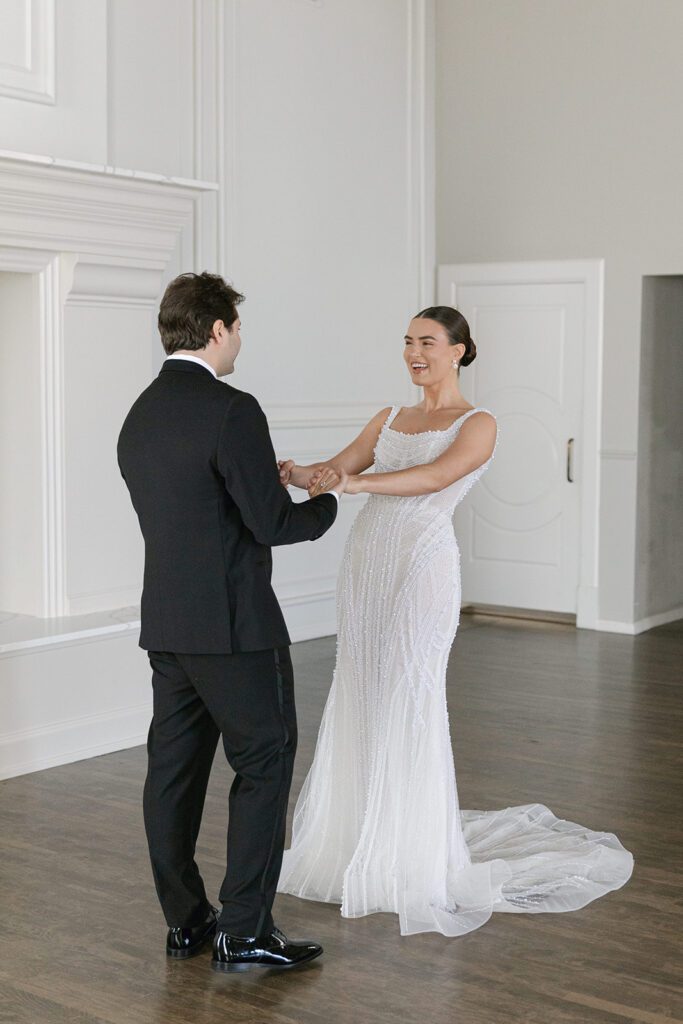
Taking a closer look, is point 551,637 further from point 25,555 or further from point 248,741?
point 248,741

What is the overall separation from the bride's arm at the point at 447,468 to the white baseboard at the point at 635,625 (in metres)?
4.50

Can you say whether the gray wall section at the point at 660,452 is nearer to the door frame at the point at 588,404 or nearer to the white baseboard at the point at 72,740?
the door frame at the point at 588,404

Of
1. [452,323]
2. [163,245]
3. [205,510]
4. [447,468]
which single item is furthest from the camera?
[163,245]

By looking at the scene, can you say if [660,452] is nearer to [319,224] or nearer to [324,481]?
[319,224]

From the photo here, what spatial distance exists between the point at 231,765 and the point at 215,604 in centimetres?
43

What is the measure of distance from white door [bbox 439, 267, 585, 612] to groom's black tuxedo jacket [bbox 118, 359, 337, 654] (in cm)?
538

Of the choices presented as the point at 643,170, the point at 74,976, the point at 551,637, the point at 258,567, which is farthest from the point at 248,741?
the point at 643,170

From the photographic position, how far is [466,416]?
3.76 meters

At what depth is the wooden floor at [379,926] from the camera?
3029mm

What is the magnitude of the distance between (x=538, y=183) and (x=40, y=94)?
3688 mm

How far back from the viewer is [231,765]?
315cm

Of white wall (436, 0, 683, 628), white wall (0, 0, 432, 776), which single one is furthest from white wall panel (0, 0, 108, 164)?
white wall (436, 0, 683, 628)

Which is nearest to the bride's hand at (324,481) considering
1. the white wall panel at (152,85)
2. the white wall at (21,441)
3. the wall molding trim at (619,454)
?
the white wall at (21,441)

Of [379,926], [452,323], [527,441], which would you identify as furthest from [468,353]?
[527,441]
